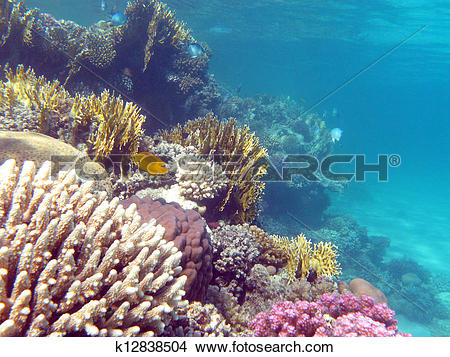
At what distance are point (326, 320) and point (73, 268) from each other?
9.55 feet

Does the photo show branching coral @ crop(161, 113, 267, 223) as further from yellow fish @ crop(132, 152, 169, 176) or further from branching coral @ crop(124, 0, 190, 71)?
branching coral @ crop(124, 0, 190, 71)

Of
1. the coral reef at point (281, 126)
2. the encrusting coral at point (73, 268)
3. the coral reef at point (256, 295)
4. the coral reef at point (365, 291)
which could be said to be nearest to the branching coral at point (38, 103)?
the encrusting coral at point (73, 268)

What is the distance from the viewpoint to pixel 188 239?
11.1ft

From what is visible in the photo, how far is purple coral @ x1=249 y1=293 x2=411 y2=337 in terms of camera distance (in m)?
2.97

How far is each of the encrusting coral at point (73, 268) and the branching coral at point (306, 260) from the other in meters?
3.71

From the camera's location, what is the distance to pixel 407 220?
26.3 m

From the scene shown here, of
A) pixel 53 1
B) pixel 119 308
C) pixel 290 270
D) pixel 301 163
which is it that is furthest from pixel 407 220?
pixel 53 1

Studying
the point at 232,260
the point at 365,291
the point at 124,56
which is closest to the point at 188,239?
the point at 232,260

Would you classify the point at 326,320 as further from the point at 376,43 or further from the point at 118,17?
the point at 376,43

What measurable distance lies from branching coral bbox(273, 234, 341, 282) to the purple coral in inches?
60.2

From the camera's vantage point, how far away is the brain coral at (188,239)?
10.4 feet

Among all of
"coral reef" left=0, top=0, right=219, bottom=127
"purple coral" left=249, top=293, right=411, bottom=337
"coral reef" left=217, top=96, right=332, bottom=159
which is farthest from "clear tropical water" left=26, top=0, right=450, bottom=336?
"purple coral" left=249, top=293, right=411, bottom=337

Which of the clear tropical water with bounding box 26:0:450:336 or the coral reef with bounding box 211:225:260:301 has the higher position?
the clear tropical water with bounding box 26:0:450:336
